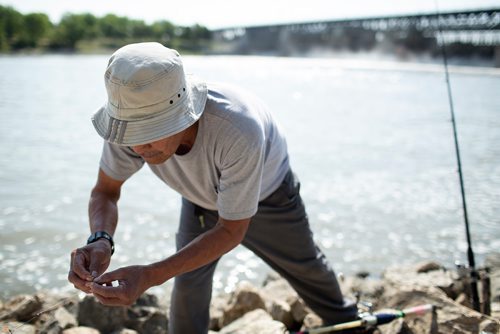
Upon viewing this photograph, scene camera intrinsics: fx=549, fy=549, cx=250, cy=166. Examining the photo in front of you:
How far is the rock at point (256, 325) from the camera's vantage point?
2.89m

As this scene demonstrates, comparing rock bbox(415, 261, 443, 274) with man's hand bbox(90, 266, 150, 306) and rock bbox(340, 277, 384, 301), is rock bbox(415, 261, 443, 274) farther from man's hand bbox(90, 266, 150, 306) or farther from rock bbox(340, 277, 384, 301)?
man's hand bbox(90, 266, 150, 306)

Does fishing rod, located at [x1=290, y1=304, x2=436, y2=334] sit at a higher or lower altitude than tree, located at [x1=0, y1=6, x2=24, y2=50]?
lower

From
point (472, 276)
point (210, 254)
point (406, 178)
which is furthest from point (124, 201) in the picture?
point (210, 254)

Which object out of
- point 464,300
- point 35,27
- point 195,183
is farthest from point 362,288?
point 35,27

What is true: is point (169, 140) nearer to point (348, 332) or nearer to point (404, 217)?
point (348, 332)

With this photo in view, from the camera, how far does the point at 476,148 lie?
10586 mm

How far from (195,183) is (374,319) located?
3.99 feet

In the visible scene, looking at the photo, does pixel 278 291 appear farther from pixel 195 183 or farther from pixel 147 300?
pixel 195 183

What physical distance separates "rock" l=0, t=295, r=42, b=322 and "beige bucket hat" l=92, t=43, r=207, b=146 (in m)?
2.13

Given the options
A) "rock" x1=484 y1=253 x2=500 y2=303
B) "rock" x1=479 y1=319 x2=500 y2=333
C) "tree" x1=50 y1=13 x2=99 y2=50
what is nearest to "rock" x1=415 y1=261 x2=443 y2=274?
"rock" x1=484 y1=253 x2=500 y2=303

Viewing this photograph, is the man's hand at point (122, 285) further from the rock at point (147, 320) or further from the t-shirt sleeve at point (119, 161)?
the rock at point (147, 320)

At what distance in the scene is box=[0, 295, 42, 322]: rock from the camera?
11.3 feet

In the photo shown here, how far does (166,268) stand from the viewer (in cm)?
185

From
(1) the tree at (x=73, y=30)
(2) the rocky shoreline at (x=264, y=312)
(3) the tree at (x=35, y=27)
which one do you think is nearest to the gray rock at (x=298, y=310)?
(2) the rocky shoreline at (x=264, y=312)
